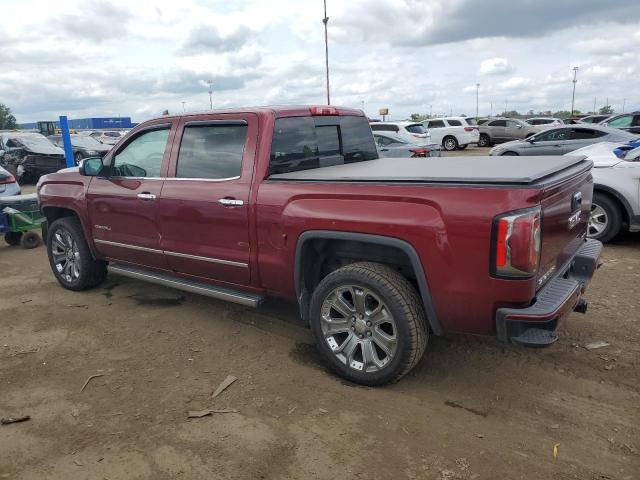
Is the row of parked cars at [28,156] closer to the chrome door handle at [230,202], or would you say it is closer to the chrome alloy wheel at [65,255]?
the chrome alloy wheel at [65,255]

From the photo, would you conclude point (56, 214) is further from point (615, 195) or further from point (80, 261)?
point (615, 195)

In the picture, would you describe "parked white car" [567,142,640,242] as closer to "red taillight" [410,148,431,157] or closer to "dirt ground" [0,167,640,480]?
"dirt ground" [0,167,640,480]

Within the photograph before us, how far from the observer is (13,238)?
27.1 ft

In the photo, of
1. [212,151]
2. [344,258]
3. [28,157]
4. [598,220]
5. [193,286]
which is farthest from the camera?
[28,157]

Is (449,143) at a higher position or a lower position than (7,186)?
lower

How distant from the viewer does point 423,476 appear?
8.33 ft

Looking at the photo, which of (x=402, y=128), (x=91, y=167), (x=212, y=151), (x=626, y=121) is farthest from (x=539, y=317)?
(x=402, y=128)

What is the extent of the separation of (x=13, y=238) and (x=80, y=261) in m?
3.72

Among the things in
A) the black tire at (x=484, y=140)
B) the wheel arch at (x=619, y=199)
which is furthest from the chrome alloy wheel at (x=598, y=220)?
the black tire at (x=484, y=140)

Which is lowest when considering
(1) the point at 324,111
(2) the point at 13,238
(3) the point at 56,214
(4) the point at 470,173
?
(2) the point at 13,238

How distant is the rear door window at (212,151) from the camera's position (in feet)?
13.0

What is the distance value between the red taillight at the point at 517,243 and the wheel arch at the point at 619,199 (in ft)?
15.0

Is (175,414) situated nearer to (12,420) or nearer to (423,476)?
(12,420)

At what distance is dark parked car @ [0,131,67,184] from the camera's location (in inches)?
647
